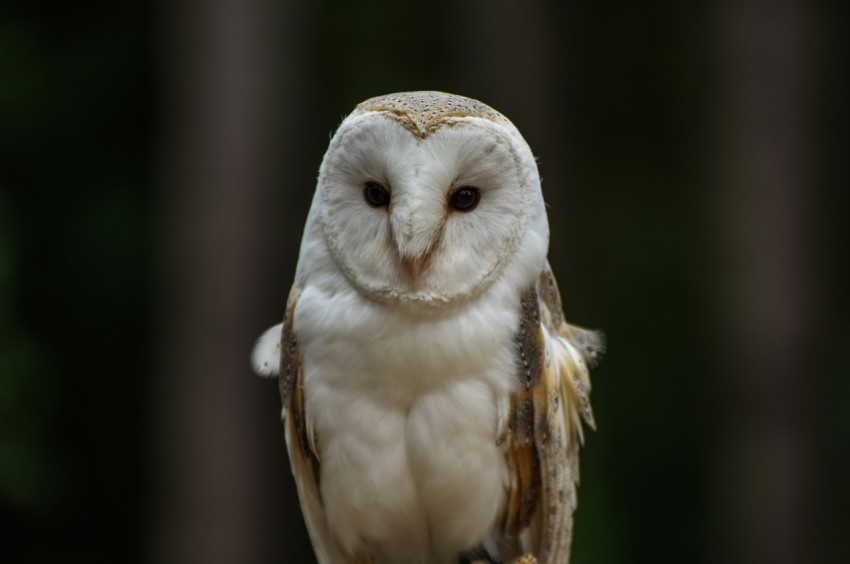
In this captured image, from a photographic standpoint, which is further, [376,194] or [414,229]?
[376,194]

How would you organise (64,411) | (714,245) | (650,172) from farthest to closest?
(650,172), (714,245), (64,411)

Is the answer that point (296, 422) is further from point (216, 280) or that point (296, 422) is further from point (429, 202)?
point (216, 280)

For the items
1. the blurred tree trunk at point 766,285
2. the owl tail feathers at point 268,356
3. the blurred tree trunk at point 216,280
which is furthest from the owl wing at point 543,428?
the blurred tree trunk at point 766,285

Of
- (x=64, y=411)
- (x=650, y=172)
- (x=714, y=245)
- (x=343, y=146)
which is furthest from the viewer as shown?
(x=650, y=172)

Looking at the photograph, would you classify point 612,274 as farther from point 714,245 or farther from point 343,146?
point 343,146

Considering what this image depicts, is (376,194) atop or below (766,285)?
atop

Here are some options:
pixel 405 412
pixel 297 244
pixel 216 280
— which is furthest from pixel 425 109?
pixel 297 244

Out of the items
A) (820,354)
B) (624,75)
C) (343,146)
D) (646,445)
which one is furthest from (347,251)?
(624,75)
